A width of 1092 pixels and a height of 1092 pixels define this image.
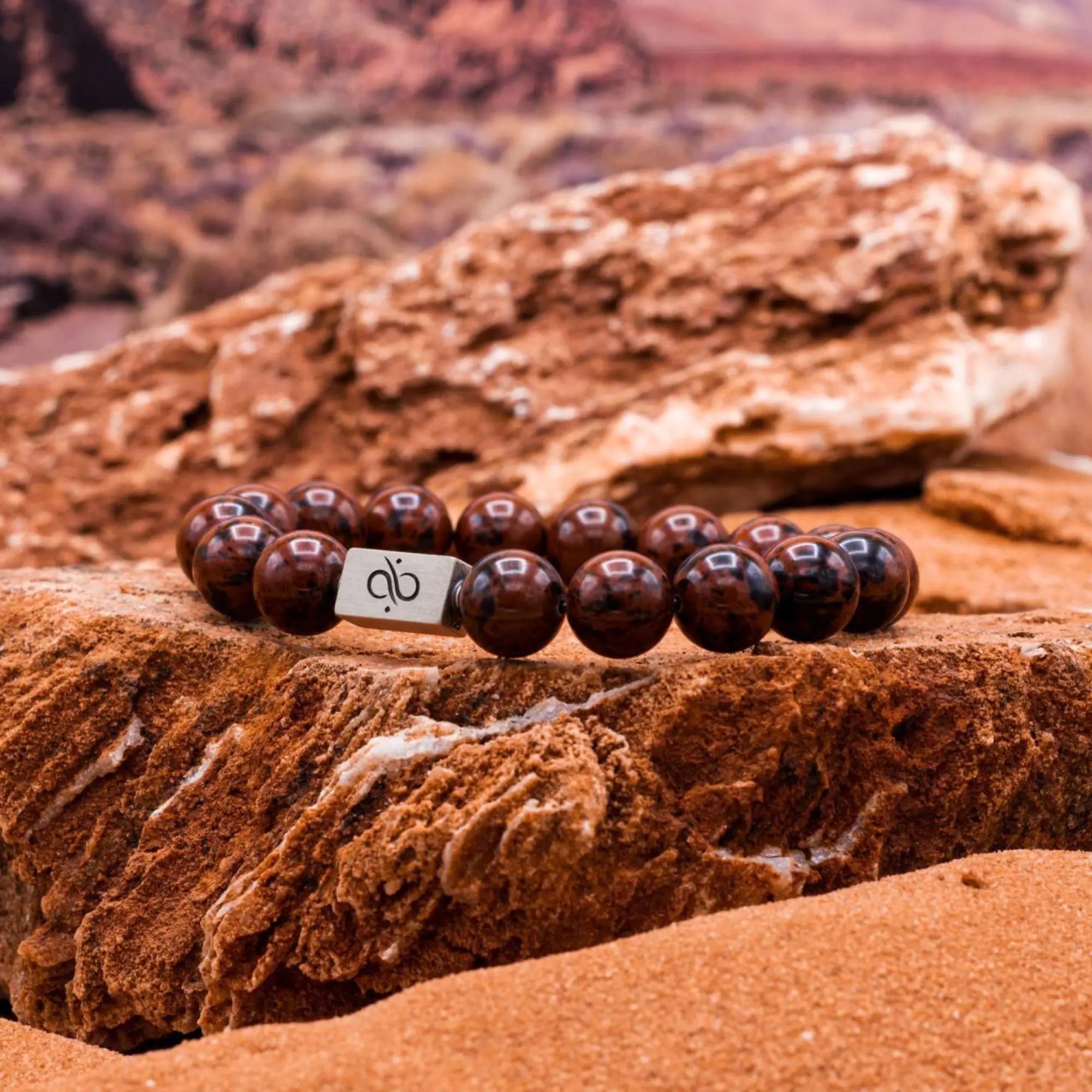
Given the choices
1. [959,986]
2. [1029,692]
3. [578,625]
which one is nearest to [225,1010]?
[578,625]

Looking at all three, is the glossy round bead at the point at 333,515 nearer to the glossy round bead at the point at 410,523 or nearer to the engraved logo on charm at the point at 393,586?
the glossy round bead at the point at 410,523

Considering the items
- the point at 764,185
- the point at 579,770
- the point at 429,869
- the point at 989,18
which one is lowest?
the point at 429,869

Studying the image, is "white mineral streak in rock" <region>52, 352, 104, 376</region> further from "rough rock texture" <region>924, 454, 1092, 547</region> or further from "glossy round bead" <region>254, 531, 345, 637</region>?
"rough rock texture" <region>924, 454, 1092, 547</region>

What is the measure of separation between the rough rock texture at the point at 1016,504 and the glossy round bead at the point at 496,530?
1.41 meters

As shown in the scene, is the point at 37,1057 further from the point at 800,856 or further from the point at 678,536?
the point at 678,536

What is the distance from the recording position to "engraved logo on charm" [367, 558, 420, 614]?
169cm

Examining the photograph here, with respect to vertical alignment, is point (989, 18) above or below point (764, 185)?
above

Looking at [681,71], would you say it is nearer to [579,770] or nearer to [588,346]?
[588,346]

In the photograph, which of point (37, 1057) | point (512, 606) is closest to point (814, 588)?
Answer: point (512, 606)

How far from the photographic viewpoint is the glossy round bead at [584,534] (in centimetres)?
212

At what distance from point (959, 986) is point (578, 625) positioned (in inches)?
28.0

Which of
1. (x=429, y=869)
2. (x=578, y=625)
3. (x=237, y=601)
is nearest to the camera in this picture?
(x=429, y=869)

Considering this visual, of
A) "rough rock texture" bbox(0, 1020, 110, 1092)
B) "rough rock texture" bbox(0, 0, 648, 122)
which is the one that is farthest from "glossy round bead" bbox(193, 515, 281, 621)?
"rough rock texture" bbox(0, 0, 648, 122)

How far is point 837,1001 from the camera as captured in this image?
1.24 metres
